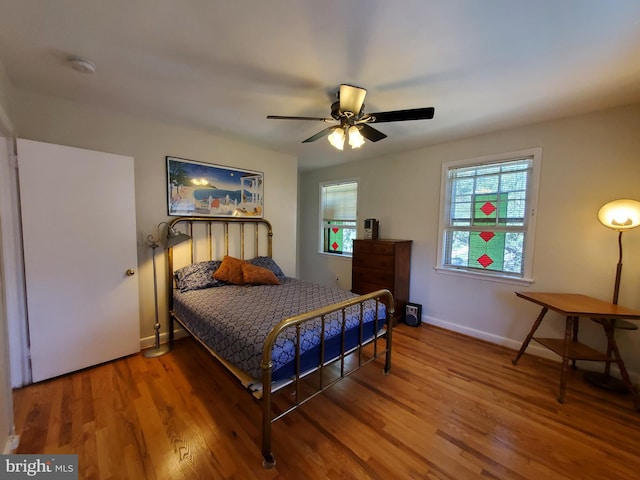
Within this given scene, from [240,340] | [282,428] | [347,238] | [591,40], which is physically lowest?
[282,428]

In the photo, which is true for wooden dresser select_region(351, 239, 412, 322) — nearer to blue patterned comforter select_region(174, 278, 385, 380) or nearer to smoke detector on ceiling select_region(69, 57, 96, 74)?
blue patterned comforter select_region(174, 278, 385, 380)

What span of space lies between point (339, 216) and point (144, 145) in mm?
3138

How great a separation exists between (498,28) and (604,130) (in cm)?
191

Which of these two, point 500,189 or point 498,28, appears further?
point 500,189

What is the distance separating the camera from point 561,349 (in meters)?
2.20

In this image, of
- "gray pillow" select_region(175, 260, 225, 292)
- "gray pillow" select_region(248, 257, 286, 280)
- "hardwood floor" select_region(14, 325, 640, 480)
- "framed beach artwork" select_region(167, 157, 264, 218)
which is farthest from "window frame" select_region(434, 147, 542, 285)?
"gray pillow" select_region(175, 260, 225, 292)

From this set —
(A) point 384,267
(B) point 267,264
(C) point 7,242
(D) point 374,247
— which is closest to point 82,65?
(C) point 7,242

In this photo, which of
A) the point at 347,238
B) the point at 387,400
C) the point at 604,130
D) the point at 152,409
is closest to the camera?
the point at 152,409

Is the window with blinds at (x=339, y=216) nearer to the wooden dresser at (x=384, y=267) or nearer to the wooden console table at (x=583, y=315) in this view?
the wooden dresser at (x=384, y=267)

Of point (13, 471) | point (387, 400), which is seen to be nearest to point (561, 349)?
point (387, 400)

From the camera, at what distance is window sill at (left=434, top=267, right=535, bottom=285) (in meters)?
2.83

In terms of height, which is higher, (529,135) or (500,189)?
(529,135)

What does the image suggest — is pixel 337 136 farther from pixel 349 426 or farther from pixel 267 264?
pixel 349 426

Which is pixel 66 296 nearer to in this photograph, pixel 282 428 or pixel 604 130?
pixel 282 428
